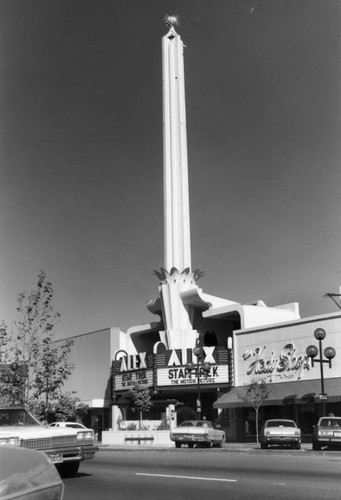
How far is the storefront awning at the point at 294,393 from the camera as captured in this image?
116 feet

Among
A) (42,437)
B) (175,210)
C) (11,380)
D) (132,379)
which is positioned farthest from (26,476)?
(175,210)

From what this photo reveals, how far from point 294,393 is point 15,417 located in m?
27.4

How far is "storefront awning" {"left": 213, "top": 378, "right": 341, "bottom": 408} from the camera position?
35.3m

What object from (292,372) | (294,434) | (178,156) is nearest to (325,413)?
(292,372)

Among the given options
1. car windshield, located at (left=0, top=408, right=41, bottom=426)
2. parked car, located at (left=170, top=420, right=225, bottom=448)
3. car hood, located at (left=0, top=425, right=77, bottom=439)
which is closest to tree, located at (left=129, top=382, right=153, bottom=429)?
parked car, located at (left=170, top=420, right=225, bottom=448)

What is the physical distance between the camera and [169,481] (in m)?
11.5

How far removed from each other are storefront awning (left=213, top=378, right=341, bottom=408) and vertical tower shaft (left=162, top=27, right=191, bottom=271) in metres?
13.8

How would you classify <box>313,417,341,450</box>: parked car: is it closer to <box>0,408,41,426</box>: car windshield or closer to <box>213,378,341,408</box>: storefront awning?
<box>213,378,341,408</box>: storefront awning

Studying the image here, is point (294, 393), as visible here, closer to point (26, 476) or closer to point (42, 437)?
point (42, 437)

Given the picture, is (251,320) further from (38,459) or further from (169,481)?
(38,459)

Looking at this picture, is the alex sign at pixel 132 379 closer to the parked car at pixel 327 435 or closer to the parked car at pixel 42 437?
the parked car at pixel 327 435

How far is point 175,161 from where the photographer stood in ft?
174

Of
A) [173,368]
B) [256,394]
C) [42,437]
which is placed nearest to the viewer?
[42,437]

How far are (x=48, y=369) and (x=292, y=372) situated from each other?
2046 centimetres
